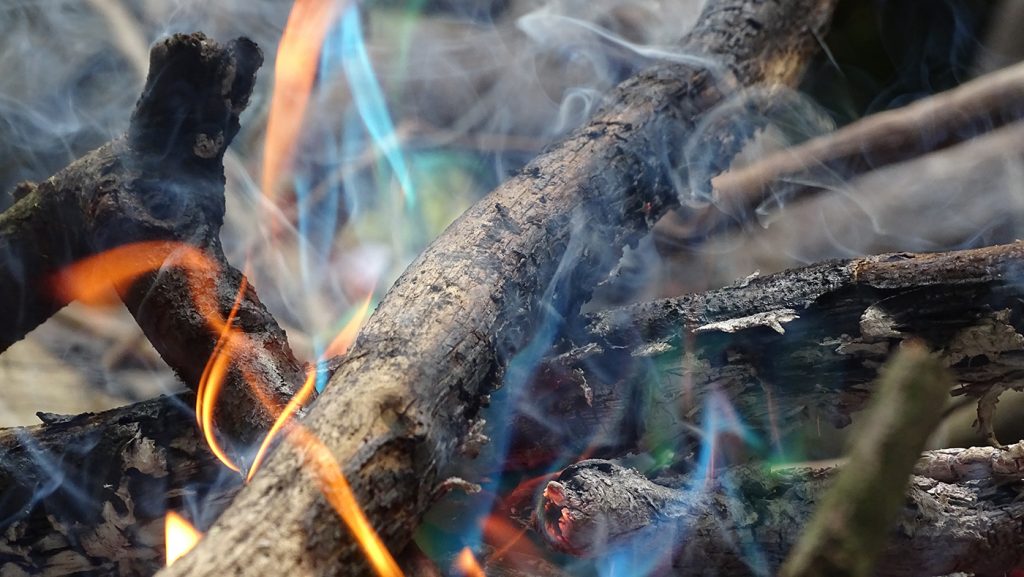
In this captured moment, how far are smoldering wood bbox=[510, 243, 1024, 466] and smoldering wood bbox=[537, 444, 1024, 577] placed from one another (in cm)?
20

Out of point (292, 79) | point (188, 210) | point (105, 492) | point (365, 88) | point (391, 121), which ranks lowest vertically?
point (105, 492)

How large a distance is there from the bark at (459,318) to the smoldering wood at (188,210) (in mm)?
461

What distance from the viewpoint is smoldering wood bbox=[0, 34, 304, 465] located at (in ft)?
6.38

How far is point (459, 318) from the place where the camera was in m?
1.71

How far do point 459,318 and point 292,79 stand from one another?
295 cm

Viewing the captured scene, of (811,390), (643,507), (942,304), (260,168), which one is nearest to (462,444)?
(643,507)

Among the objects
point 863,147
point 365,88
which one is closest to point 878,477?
point 863,147

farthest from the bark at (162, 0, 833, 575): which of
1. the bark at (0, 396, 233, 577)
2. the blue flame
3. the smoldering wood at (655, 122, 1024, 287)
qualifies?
the blue flame

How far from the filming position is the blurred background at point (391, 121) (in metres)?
3.50

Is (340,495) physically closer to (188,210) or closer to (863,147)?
(188,210)

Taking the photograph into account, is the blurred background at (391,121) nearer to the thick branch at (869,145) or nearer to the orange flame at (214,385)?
the thick branch at (869,145)

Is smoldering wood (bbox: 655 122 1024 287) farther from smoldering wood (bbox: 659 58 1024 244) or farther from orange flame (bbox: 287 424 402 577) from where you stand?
orange flame (bbox: 287 424 402 577)

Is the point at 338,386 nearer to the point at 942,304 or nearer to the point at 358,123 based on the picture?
the point at 942,304

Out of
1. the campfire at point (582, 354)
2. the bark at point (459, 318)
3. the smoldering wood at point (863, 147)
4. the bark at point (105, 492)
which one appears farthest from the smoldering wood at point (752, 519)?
the smoldering wood at point (863, 147)
